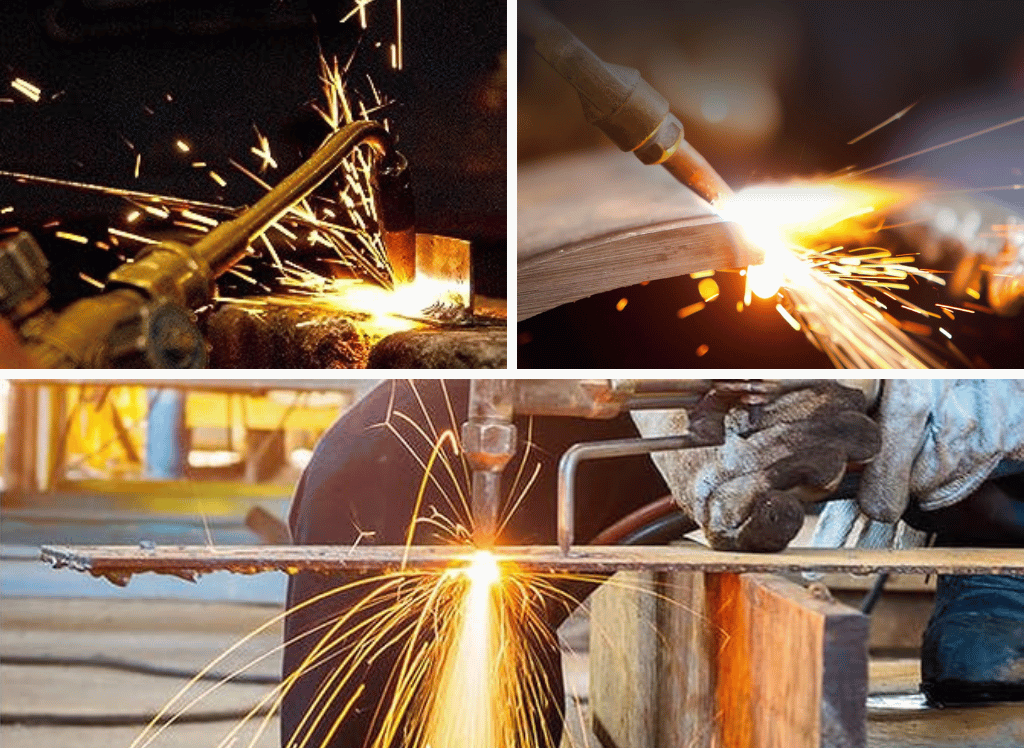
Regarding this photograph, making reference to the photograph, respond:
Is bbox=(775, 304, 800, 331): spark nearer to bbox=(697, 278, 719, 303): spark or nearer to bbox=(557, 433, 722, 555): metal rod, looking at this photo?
bbox=(697, 278, 719, 303): spark

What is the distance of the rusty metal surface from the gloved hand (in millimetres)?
42

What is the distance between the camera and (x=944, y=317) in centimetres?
197

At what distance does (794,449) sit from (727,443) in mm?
86

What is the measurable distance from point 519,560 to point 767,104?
827 millimetres

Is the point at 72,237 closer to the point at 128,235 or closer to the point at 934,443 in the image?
the point at 128,235

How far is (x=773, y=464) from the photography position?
64.5 inches

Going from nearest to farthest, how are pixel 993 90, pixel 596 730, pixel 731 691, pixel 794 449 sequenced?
pixel 731 691 < pixel 794 449 < pixel 993 90 < pixel 596 730

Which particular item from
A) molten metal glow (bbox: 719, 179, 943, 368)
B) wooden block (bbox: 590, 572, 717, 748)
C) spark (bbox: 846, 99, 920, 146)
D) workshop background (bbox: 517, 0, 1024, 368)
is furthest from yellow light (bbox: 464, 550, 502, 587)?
spark (bbox: 846, 99, 920, 146)

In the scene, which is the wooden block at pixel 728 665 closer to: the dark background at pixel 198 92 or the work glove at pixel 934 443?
the work glove at pixel 934 443

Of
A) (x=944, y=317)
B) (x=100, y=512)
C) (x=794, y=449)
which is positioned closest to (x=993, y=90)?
(x=944, y=317)

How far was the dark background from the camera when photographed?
187cm

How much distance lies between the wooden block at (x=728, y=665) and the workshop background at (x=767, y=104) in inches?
15.0

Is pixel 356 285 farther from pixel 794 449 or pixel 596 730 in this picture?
pixel 596 730

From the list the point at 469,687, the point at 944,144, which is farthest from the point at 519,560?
the point at 944,144
